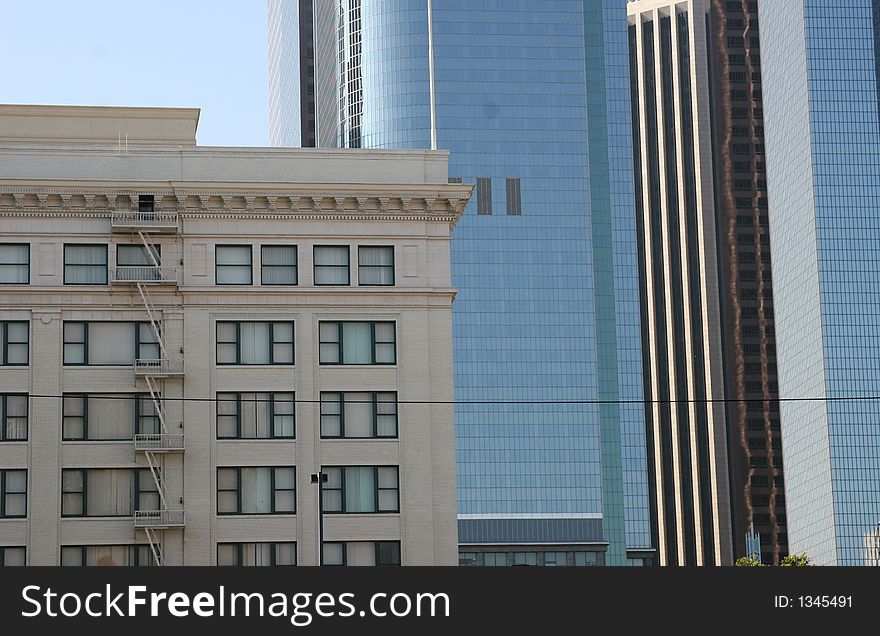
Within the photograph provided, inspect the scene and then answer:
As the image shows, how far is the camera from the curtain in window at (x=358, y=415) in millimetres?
74812

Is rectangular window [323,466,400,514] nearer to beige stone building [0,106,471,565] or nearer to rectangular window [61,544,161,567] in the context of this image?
beige stone building [0,106,471,565]

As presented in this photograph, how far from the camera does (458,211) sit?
256 feet

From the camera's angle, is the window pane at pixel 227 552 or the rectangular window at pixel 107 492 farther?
the window pane at pixel 227 552

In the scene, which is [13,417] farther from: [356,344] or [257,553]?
[356,344]

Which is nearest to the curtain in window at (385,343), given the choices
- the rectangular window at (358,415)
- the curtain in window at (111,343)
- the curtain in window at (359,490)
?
the rectangular window at (358,415)

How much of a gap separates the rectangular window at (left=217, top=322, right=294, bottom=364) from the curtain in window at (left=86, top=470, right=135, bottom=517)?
756 centimetres

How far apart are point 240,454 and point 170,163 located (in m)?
15.8

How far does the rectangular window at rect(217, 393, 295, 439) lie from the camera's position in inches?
2931

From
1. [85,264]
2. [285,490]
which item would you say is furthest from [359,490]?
[85,264]

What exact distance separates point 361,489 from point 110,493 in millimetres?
12190

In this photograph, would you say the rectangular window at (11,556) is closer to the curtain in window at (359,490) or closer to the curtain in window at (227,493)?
the curtain in window at (227,493)

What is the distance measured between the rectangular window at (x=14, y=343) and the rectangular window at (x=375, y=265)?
55.5 feet
